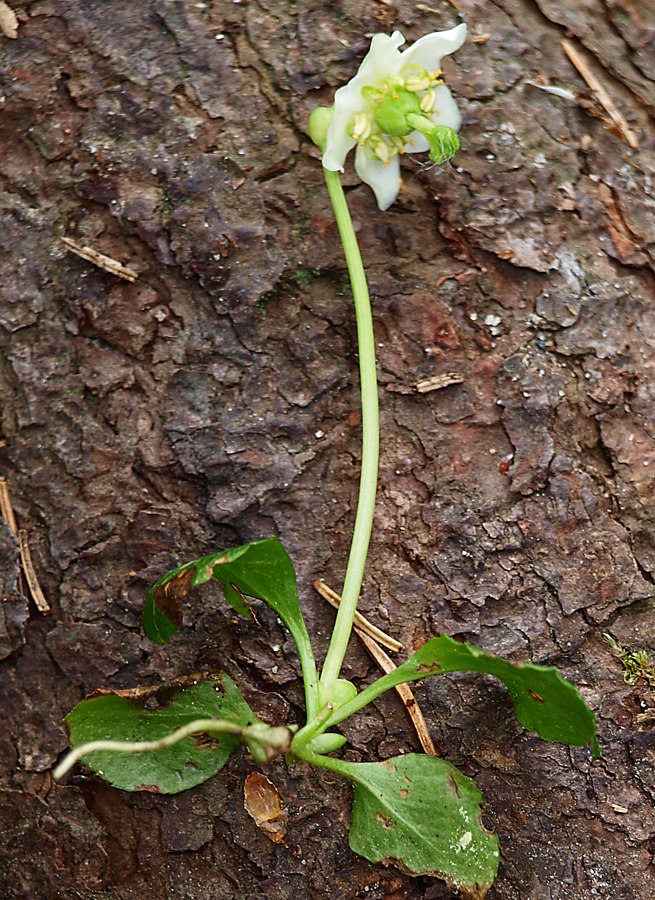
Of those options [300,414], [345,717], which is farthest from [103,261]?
[345,717]

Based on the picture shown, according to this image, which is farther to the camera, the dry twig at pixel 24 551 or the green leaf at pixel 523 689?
the dry twig at pixel 24 551

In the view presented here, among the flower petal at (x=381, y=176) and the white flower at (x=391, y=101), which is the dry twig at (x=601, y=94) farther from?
the flower petal at (x=381, y=176)

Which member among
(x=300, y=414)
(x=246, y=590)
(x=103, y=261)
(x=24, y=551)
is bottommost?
(x=24, y=551)

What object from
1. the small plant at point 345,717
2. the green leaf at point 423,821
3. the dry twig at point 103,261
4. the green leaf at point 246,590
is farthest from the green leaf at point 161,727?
the dry twig at point 103,261

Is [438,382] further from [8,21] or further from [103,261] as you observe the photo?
[8,21]

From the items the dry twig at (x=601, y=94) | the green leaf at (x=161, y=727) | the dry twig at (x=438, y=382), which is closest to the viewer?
the green leaf at (x=161, y=727)

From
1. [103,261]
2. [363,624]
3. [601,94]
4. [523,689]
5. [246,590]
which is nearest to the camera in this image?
[523,689]

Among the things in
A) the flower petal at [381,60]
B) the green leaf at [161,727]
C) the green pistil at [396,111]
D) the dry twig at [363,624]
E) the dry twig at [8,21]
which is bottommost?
the green leaf at [161,727]
